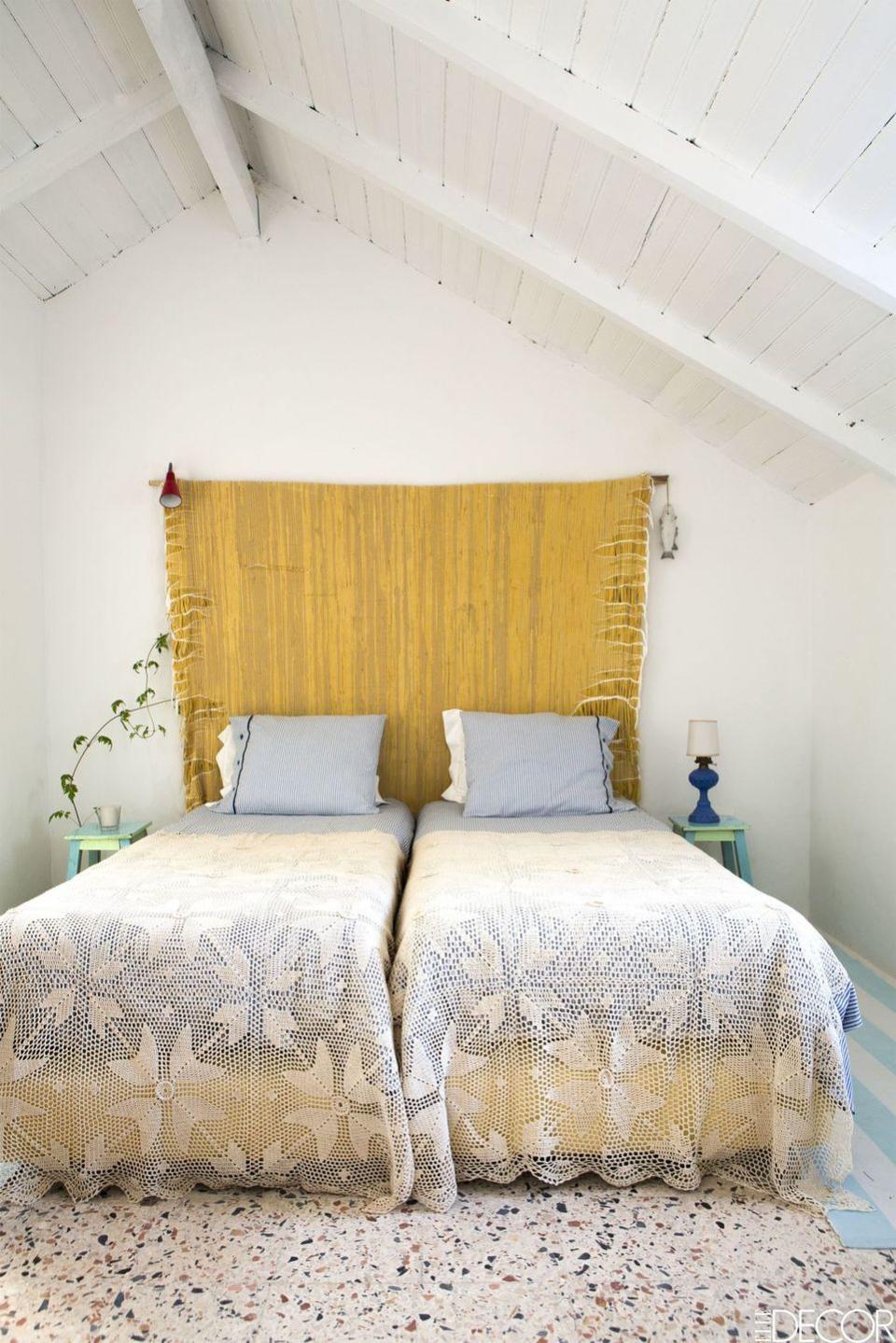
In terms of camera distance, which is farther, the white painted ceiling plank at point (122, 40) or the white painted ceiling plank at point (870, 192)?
the white painted ceiling plank at point (122, 40)

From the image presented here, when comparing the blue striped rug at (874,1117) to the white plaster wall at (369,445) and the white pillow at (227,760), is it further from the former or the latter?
the white pillow at (227,760)

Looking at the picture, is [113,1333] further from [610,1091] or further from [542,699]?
[542,699]

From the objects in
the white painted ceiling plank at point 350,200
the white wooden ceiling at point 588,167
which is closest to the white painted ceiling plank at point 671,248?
the white wooden ceiling at point 588,167

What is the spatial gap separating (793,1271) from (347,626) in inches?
97.7

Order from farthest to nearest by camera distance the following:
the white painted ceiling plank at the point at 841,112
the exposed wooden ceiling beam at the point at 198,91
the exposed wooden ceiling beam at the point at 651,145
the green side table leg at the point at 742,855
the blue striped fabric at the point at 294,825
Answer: the green side table leg at the point at 742,855 < the blue striped fabric at the point at 294,825 < the exposed wooden ceiling beam at the point at 198,91 < the exposed wooden ceiling beam at the point at 651,145 < the white painted ceiling plank at the point at 841,112

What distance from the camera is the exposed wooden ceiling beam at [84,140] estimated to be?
8.98 ft

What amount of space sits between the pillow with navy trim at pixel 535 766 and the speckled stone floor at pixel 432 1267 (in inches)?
52.3

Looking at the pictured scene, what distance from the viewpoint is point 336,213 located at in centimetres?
344

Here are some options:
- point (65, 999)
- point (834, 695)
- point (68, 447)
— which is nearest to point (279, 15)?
point (68, 447)

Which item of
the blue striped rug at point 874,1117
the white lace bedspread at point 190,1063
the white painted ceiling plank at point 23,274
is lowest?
the blue striped rug at point 874,1117

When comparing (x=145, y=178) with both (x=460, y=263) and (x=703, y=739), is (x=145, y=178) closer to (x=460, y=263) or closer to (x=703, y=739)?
(x=460, y=263)

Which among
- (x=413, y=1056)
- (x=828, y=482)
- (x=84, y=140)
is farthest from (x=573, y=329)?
(x=413, y=1056)

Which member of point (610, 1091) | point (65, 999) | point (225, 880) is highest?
point (225, 880)

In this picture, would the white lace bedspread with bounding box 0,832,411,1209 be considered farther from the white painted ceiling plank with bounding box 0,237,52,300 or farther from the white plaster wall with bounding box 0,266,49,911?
the white painted ceiling plank with bounding box 0,237,52,300
